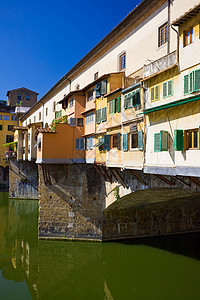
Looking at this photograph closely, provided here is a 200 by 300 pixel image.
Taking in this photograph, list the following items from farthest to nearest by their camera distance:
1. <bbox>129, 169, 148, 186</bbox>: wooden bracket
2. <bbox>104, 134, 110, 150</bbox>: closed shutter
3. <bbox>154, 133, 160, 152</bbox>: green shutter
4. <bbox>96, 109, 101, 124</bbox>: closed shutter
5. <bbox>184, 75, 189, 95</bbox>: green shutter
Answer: <bbox>96, 109, 101, 124</bbox>: closed shutter → <bbox>104, 134, 110, 150</bbox>: closed shutter → <bbox>129, 169, 148, 186</bbox>: wooden bracket → <bbox>154, 133, 160, 152</bbox>: green shutter → <bbox>184, 75, 189, 95</bbox>: green shutter

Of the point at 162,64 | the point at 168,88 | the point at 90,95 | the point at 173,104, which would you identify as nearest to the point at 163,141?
the point at 173,104

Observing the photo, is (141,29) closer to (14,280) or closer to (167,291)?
(167,291)

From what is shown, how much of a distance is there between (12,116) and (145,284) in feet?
169

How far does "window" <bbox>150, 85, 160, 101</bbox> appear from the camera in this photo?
1244 centimetres

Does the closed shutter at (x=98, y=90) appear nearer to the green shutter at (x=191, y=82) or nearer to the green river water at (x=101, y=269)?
the green shutter at (x=191, y=82)

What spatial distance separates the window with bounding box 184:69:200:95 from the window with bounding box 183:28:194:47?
4.40 feet

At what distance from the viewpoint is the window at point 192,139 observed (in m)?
10.6

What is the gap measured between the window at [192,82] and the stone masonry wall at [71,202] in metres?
11.9

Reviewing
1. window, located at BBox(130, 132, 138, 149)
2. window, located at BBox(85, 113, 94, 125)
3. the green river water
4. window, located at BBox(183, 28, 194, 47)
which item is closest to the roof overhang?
window, located at BBox(183, 28, 194, 47)

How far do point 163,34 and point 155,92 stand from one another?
13.3ft

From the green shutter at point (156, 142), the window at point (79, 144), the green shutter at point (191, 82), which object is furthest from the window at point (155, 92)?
the window at point (79, 144)

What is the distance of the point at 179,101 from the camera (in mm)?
10922

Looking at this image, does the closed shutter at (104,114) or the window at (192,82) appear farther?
the closed shutter at (104,114)

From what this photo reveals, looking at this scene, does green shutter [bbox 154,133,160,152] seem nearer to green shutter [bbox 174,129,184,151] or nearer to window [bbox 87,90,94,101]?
green shutter [bbox 174,129,184,151]
